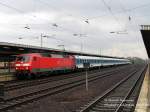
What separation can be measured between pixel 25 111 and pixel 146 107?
5283mm

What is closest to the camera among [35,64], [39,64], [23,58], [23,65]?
[23,65]

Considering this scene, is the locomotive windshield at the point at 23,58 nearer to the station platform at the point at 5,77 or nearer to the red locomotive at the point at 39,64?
the red locomotive at the point at 39,64

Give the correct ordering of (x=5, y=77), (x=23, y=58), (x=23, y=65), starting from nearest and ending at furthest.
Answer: (x=5, y=77) → (x=23, y=65) → (x=23, y=58)

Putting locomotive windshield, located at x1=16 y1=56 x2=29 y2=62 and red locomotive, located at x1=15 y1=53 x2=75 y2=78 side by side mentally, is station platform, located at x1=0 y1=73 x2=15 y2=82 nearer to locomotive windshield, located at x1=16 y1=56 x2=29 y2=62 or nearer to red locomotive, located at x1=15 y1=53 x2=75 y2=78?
red locomotive, located at x1=15 y1=53 x2=75 y2=78

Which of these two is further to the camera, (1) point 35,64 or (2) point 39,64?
(2) point 39,64

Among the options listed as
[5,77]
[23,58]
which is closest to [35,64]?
[23,58]

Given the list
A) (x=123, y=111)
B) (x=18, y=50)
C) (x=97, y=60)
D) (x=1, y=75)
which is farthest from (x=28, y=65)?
(x=97, y=60)

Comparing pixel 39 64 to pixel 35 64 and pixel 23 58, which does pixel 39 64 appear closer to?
pixel 35 64

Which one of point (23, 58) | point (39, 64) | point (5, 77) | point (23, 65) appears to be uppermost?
point (23, 58)

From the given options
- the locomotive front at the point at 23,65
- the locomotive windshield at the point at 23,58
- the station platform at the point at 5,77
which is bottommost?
the station platform at the point at 5,77

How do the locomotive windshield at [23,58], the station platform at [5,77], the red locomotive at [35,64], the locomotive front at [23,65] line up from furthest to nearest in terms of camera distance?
the locomotive windshield at [23,58], the red locomotive at [35,64], the locomotive front at [23,65], the station platform at [5,77]

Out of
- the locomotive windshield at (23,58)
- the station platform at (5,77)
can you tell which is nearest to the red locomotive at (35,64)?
the locomotive windshield at (23,58)

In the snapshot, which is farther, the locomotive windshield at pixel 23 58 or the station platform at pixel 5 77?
the locomotive windshield at pixel 23 58

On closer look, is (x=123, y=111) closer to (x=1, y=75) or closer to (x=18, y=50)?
(x=1, y=75)
